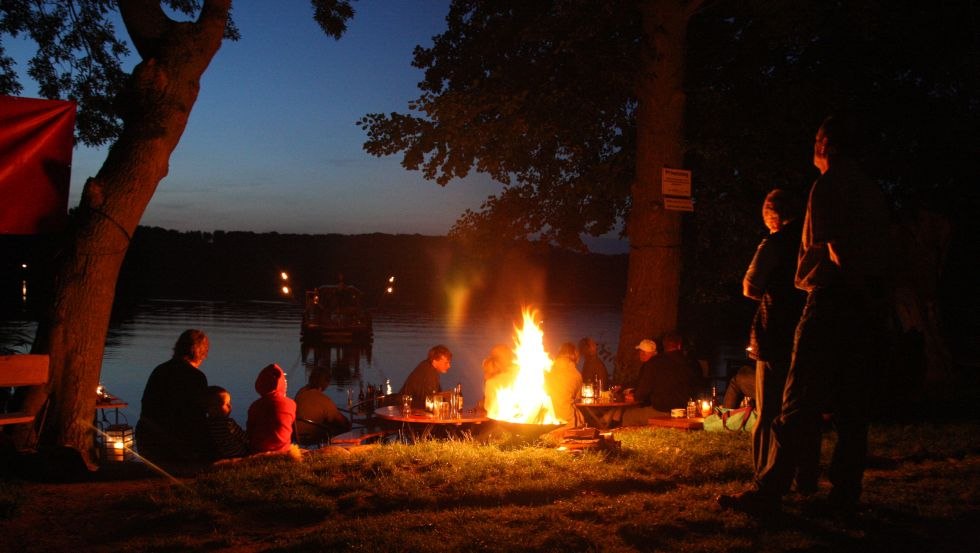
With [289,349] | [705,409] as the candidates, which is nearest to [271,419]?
[705,409]

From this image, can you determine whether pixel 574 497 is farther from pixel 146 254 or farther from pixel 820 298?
pixel 146 254

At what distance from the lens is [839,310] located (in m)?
4.39

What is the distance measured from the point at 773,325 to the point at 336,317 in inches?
2038

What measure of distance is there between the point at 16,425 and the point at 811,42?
43.3 ft

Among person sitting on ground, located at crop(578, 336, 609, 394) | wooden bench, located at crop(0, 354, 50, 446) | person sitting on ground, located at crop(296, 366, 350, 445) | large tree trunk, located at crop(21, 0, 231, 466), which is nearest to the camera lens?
wooden bench, located at crop(0, 354, 50, 446)

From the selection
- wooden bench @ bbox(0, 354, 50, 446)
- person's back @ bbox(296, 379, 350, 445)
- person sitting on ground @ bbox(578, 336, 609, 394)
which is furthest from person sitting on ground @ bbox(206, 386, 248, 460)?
person sitting on ground @ bbox(578, 336, 609, 394)

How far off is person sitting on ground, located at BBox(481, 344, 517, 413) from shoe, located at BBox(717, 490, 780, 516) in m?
4.38

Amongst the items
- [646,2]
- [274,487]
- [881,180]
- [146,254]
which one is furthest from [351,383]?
[146,254]

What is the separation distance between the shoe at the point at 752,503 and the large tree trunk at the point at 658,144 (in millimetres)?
5823

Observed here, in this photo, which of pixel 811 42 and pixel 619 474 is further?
pixel 811 42

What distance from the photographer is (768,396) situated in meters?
4.91

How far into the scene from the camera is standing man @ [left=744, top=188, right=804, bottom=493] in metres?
4.81

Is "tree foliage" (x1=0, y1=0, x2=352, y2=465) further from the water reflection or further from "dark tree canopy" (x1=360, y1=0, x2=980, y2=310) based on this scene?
the water reflection

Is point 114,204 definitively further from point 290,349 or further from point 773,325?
point 290,349
